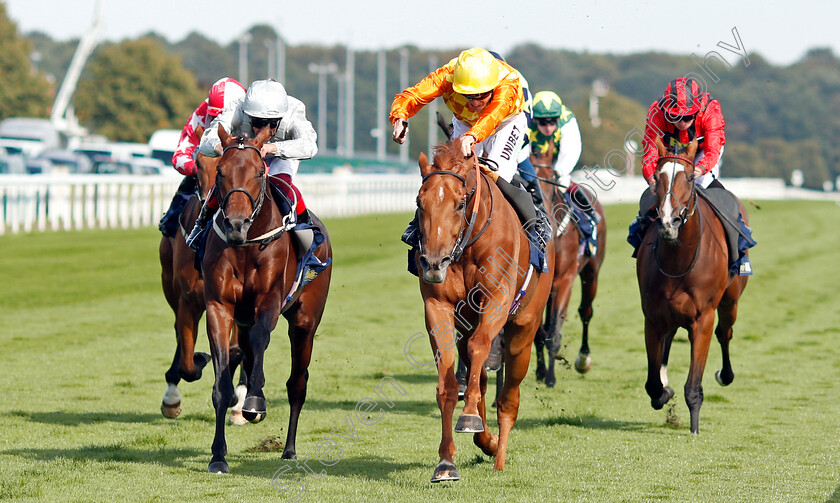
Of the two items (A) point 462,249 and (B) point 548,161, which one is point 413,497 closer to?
(A) point 462,249

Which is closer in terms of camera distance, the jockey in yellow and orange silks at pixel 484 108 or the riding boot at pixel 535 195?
the jockey in yellow and orange silks at pixel 484 108

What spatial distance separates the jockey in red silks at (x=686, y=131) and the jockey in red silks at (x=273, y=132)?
2394mm

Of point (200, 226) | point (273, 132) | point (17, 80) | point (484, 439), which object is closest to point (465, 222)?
point (484, 439)

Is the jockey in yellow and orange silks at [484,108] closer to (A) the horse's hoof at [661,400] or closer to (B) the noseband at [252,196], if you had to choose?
(B) the noseband at [252,196]

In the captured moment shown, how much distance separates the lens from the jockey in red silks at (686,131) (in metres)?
7.73

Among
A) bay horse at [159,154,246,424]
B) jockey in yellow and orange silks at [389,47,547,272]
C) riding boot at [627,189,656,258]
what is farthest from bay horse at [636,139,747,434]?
bay horse at [159,154,246,424]

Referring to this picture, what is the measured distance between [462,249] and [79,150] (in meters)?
35.9

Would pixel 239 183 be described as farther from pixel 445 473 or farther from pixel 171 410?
pixel 171 410

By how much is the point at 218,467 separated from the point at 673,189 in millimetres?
3402

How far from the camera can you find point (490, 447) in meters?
6.04

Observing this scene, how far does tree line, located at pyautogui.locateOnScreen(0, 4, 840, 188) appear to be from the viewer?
5484 centimetres

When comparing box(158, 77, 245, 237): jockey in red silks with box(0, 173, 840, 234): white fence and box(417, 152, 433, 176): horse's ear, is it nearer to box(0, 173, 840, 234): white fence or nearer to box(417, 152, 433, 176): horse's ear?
box(417, 152, 433, 176): horse's ear

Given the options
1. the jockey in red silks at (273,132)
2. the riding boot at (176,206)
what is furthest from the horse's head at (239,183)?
the riding boot at (176,206)

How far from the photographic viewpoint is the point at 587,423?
7711mm
